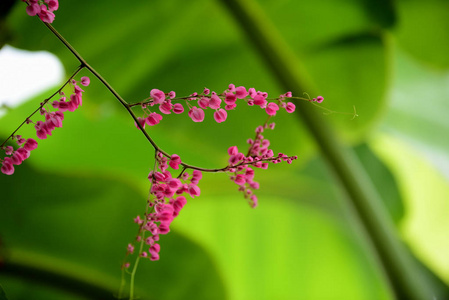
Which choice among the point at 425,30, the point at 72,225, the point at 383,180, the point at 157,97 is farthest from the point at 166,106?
the point at 383,180

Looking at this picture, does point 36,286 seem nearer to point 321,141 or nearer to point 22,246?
point 22,246

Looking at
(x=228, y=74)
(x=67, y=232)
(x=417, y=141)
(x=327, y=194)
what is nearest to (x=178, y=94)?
(x=228, y=74)

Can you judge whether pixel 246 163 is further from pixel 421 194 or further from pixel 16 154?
pixel 421 194

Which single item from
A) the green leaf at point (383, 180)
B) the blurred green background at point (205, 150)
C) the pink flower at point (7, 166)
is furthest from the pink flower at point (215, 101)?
the green leaf at point (383, 180)

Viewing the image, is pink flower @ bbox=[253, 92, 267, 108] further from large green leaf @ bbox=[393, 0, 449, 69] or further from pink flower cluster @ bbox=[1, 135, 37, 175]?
large green leaf @ bbox=[393, 0, 449, 69]

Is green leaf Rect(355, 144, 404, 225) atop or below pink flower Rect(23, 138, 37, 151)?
atop

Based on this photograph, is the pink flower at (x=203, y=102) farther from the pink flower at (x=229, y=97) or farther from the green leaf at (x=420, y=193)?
the green leaf at (x=420, y=193)

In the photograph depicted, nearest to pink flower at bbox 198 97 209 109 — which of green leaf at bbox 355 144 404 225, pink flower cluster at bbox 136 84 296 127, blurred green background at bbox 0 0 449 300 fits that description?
pink flower cluster at bbox 136 84 296 127

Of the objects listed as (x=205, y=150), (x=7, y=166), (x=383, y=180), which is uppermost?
(x=383, y=180)
